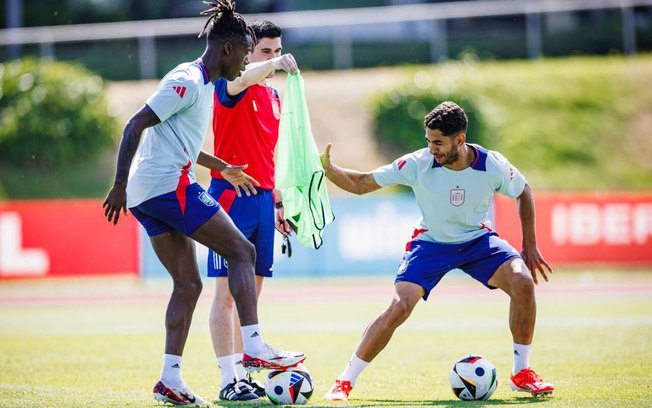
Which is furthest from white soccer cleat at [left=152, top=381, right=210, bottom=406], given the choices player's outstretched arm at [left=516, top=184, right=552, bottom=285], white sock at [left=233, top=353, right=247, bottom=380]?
player's outstretched arm at [left=516, top=184, right=552, bottom=285]

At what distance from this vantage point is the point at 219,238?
23.7 feet

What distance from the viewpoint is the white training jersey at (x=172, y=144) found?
23.7 ft

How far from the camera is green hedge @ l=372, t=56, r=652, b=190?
27766 millimetres

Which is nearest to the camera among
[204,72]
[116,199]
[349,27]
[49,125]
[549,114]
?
[116,199]

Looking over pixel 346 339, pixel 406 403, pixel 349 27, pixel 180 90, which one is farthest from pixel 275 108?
pixel 349 27

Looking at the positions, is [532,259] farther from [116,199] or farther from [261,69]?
[116,199]

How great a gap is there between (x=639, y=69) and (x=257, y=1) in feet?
38.9

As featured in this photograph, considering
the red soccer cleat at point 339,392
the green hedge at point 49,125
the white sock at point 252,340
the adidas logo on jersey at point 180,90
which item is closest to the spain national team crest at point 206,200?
the adidas logo on jersey at point 180,90

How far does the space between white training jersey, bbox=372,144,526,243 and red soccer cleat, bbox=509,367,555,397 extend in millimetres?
1151

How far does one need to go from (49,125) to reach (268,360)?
72.7 feet

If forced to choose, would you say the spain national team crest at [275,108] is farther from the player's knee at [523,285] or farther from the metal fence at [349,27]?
the metal fence at [349,27]

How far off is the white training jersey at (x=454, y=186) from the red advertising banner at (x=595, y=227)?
13.8 metres

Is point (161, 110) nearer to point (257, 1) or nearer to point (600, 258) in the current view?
point (600, 258)

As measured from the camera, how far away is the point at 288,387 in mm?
7289
